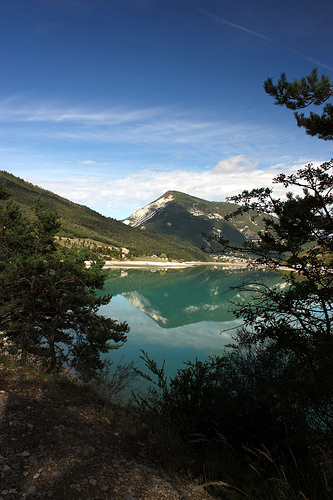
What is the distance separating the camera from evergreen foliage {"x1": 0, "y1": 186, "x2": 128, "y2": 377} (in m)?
12.4

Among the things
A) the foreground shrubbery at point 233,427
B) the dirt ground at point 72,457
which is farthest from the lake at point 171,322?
the dirt ground at point 72,457

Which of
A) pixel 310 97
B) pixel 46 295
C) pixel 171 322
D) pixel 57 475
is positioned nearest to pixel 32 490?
pixel 57 475

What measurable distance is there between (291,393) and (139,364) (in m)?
18.6

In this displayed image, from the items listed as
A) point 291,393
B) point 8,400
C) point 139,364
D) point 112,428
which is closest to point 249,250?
point 291,393

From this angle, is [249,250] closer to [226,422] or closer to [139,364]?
[226,422]

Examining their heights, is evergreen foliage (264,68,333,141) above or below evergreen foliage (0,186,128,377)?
above

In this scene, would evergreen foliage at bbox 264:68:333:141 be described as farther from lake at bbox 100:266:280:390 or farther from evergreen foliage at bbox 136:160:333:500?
lake at bbox 100:266:280:390

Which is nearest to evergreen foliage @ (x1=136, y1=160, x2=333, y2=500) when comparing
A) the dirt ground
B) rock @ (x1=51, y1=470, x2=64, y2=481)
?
the dirt ground

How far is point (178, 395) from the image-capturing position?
6.68 metres

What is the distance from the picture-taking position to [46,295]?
13461 millimetres

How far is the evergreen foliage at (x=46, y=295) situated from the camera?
12391mm

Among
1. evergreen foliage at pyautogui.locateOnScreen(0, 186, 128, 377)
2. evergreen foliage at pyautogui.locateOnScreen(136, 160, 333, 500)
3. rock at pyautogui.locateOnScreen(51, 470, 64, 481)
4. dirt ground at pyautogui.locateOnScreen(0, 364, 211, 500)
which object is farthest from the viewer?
evergreen foliage at pyautogui.locateOnScreen(0, 186, 128, 377)

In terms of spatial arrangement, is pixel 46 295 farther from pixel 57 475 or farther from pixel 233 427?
pixel 57 475

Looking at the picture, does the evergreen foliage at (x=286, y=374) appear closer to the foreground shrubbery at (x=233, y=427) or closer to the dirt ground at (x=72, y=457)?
→ the foreground shrubbery at (x=233, y=427)
